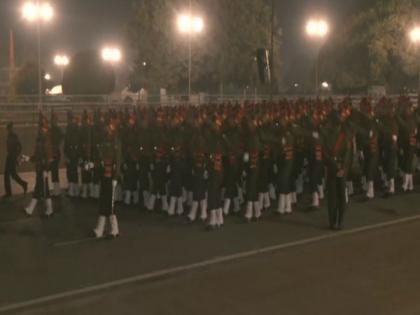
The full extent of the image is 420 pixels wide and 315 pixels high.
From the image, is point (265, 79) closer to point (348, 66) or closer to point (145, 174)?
point (145, 174)

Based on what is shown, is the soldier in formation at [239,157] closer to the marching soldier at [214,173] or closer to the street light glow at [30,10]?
the marching soldier at [214,173]

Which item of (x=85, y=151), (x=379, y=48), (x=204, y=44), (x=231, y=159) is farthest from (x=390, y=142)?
(x=379, y=48)

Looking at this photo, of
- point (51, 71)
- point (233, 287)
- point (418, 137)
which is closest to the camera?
point (233, 287)

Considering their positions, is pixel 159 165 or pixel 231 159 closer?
pixel 231 159

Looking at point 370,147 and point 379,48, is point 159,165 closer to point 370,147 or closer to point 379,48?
point 370,147

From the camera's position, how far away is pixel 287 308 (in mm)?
8547

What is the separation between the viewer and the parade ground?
346 inches

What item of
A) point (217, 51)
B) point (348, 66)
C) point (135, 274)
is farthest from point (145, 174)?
point (348, 66)

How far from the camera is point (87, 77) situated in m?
47.4

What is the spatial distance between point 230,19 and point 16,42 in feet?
114

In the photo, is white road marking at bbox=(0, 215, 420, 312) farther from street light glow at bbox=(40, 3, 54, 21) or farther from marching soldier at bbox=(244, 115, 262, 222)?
street light glow at bbox=(40, 3, 54, 21)

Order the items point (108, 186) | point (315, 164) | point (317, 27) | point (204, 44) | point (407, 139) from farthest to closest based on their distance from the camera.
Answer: point (204, 44), point (317, 27), point (407, 139), point (315, 164), point (108, 186)

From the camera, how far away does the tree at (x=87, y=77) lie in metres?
46.7

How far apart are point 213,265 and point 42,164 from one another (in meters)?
5.25
